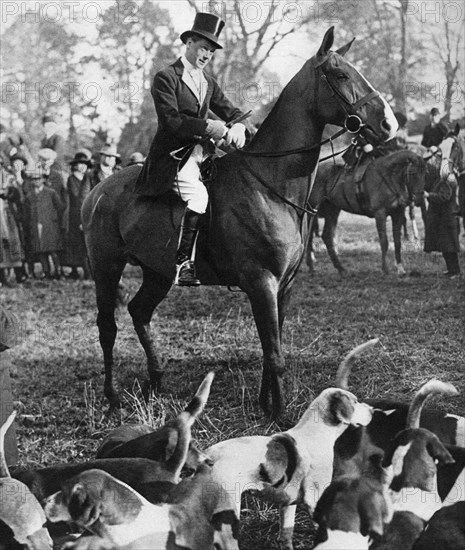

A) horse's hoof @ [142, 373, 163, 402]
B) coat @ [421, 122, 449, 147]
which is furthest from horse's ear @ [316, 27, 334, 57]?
coat @ [421, 122, 449, 147]

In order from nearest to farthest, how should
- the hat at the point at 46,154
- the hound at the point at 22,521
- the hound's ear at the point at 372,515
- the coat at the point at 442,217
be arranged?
1. the hound's ear at the point at 372,515
2. the hound at the point at 22,521
3. the coat at the point at 442,217
4. the hat at the point at 46,154

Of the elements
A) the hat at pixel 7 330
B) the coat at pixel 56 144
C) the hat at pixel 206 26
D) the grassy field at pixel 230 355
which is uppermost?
the hat at pixel 206 26

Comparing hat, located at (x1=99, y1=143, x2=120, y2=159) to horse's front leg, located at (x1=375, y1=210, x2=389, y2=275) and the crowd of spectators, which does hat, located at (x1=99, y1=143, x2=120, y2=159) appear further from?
horse's front leg, located at (x1=375, y1=210, x2=389, y2=275)

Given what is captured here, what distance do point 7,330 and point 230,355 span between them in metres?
3.29

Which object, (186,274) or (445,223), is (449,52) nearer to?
(445,223)

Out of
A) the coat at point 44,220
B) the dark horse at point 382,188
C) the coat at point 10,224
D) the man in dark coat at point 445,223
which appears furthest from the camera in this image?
the coat at point 44,220

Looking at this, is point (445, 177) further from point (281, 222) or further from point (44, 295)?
point (281, 222)

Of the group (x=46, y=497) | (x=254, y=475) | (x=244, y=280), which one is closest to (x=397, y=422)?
(x=254, y=475)

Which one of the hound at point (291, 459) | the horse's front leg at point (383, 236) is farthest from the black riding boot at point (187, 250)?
the horse's front leg at point (383, 236)

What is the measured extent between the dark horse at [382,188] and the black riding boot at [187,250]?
7174 millimetres

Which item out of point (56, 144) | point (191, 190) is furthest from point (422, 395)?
point (56, 144)

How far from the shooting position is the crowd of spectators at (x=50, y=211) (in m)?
14.2

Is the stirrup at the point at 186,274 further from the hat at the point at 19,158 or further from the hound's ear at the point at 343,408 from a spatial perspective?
the hat at the point at 19,158

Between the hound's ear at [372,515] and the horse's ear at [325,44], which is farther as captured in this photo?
the horse's ear at [325,44]
